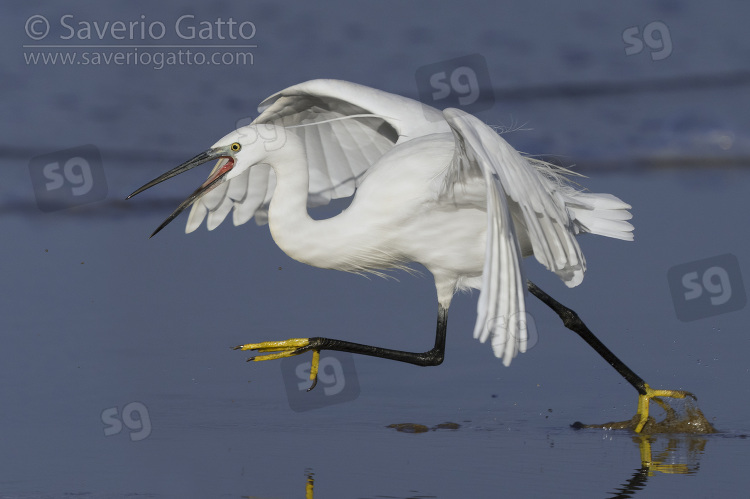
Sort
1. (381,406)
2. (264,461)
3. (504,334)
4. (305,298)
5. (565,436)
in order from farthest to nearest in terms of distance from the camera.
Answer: (305,298)
(381,406)
(565,436)
(264,461)
(504,334)

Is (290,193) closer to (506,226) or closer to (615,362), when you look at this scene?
(506,226)

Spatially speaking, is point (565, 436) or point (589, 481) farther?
point (565, 436)

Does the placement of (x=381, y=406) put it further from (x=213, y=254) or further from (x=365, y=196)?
(x=213, y=254)

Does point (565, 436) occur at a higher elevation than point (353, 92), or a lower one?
lower

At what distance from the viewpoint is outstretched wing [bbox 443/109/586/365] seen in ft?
14.9

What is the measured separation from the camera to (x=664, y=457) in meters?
5.37

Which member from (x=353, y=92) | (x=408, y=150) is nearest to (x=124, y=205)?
(x=353, y=92)

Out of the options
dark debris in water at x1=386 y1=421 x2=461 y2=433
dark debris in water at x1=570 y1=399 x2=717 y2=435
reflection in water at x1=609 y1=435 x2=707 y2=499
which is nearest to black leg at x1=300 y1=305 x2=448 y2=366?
dark debris in water at x1=386 y1=421 x2=461 y2=433

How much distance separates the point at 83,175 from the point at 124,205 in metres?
0.94

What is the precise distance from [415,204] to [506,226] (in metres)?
1.23

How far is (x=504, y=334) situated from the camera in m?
4.62

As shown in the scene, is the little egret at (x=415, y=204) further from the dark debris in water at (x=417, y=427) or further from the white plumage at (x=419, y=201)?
the dark debris in water at (x=417, y=427)

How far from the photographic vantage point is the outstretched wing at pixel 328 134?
6.54m

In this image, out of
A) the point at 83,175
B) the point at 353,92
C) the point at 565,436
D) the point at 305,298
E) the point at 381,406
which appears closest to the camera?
the point at 565,436
